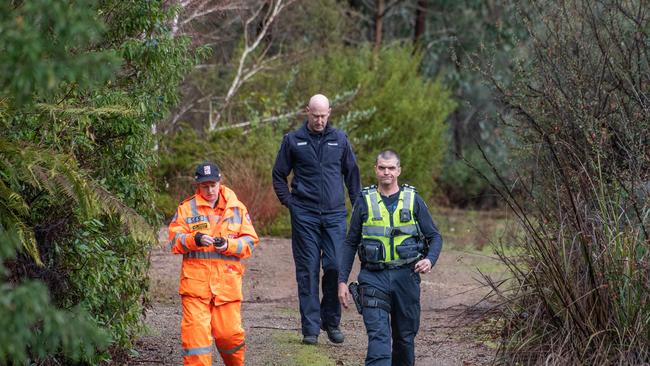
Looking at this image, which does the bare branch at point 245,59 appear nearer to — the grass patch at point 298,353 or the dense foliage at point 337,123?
the dense foliage at point 337,123

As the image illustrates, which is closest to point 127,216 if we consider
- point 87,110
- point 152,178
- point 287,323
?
point 87,110

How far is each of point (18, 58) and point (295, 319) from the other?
776cm

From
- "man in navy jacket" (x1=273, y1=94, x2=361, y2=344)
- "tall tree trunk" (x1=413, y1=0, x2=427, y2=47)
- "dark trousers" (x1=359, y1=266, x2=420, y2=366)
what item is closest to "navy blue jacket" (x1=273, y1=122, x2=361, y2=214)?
"man in navy jacket" (x1=273, y1=94, x2=361, y2=344)

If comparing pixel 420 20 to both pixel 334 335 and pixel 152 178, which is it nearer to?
pixel 152 178

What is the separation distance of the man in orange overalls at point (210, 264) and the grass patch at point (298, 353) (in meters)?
1.06

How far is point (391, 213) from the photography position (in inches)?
302

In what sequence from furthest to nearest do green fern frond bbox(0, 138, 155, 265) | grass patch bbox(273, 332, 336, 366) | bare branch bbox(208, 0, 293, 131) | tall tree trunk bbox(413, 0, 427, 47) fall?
tall tree trunk bbox(413, 0, 427, 47) → bare branch bbox(208, 0, 293, 131) → grass patch bbox(273, 332, 336, 366) → green fern frond bbox(0, 138, 155, 265)

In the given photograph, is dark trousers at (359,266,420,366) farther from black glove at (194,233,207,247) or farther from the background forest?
black glove at (194,233,207,247)

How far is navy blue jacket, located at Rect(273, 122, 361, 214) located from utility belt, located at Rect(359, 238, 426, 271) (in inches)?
85.8

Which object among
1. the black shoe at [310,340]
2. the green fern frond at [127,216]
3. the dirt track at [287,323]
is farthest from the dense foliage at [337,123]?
the green fern frond at [127,216]

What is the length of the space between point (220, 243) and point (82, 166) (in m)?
1.13

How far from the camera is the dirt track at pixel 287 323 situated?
361 inches

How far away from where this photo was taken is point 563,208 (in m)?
8.41

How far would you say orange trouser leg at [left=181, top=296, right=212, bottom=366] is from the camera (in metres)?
7.75
